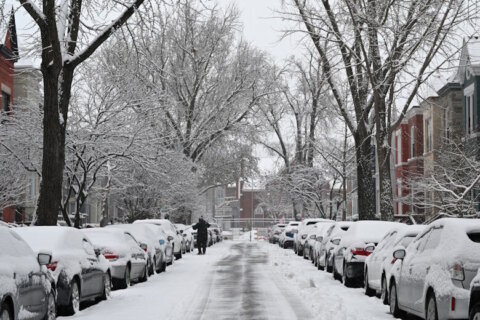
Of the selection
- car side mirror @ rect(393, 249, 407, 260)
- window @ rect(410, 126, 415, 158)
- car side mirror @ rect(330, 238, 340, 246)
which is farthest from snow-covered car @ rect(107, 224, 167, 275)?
window @ rect(410, 126, 415, 158)

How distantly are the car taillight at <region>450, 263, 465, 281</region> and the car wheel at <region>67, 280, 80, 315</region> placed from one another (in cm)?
655

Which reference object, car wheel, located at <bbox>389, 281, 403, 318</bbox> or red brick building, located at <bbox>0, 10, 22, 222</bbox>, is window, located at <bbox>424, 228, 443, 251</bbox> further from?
red brick building, located at <bbox>0, 10, 22, 222</bbox>

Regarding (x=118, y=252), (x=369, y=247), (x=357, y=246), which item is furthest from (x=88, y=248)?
(x=357, y=246)

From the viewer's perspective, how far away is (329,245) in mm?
24109

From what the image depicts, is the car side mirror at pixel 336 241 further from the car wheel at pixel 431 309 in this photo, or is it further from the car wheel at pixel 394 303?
the car wheel at pixel 431 309

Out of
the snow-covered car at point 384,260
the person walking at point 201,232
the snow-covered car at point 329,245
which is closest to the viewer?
the snow-covered car at point 384,260

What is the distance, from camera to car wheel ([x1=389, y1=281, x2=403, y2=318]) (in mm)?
13523

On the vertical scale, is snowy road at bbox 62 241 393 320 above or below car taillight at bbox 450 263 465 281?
below

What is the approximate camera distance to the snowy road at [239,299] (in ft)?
45.6

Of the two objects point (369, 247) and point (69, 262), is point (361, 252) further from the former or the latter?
point (69, 262)

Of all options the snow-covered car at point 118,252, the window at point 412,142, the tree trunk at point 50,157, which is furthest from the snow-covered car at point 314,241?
the window at point 412,142

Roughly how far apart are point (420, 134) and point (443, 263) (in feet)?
130

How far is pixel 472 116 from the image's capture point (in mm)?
37812

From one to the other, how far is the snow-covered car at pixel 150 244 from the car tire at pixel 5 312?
13.1 m
